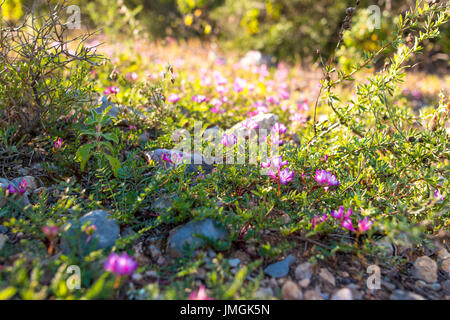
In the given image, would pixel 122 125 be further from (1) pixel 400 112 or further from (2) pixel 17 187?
(1) pixel 400 112

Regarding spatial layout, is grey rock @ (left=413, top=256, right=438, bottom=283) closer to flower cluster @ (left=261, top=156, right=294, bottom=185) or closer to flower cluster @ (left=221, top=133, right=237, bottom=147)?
flower cluster @ (left=261, top=156, right=294, bottom=185)

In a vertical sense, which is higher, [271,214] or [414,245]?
[271,214]

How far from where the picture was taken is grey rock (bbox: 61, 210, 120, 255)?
68.3 inches

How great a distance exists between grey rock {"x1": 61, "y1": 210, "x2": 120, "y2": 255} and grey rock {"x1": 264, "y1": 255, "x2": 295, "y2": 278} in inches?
34.8

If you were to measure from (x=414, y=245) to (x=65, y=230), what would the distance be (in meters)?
2.09

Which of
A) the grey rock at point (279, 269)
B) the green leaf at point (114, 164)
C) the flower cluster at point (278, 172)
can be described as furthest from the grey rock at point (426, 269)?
the green leaf at point (114, 164)

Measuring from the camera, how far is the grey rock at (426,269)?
6.48ft

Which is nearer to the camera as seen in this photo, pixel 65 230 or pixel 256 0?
pixel 65 230

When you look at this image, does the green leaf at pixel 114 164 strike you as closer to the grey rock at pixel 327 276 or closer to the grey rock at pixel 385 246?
the grey rock at pixel 327 276

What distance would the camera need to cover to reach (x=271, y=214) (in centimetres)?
225

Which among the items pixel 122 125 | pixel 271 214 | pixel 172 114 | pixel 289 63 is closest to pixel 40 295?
pixel 271 214

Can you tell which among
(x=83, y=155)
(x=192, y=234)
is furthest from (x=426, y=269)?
(x=83, y=155)

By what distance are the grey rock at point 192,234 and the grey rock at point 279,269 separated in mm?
314
